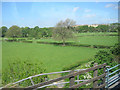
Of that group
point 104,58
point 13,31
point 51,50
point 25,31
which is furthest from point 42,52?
point 104,58

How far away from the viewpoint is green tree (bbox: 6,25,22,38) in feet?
25.3

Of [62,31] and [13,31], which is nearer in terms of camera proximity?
[13,31]

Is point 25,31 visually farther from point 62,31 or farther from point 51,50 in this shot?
point 62,31

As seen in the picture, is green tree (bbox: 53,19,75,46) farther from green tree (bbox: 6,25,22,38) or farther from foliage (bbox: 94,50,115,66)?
foliage (bbox: 94,50,115,66)

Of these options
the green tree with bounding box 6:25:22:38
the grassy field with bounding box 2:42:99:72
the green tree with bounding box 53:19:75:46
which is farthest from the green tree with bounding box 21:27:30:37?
the green tree with bounding box 53:19:75:46

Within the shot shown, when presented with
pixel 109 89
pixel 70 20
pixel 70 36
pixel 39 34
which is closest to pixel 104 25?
pixel 70 20

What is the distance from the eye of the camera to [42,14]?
302 inches

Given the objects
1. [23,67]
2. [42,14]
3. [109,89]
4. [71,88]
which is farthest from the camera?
[42,14]

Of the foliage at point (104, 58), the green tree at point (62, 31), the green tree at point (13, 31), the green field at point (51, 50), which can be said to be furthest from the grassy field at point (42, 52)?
the foliage at point (104, 58)

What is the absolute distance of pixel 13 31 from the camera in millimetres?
7961

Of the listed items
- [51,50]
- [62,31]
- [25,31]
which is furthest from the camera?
[62,31]

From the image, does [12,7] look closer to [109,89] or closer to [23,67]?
[23,67]

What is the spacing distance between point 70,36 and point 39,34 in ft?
11.1

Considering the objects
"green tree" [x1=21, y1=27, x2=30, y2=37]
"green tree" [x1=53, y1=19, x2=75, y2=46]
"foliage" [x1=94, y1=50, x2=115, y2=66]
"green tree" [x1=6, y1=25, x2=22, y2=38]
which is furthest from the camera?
"green tree" [x1=53, y1=19, x2=75, y2=46]
